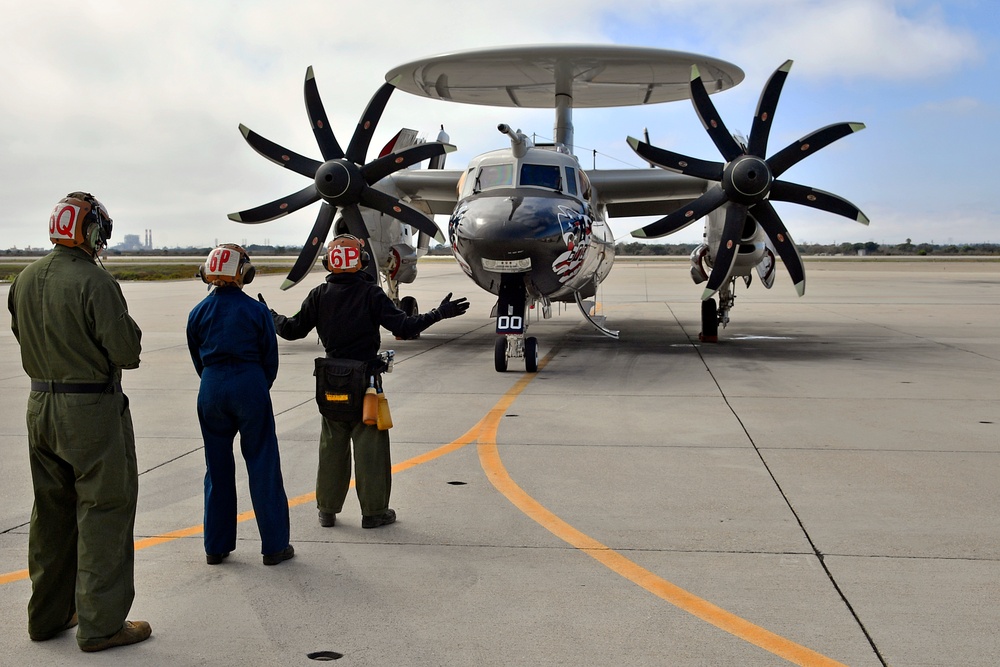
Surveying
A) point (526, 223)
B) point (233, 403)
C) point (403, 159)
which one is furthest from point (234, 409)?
point (403, 159)

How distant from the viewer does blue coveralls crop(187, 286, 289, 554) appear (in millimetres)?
5703

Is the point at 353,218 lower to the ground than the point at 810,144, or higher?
lower

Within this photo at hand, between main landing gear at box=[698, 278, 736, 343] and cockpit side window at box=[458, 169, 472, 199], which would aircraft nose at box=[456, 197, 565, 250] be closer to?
cockpit side window at box=[458, 169, 472, 199]

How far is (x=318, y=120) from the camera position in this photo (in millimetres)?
18141

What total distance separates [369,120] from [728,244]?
23.4ft

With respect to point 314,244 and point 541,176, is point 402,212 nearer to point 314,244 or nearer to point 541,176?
point 314,244

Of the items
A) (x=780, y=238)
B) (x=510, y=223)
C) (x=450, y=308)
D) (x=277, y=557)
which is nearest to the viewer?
(x=277, y=557)

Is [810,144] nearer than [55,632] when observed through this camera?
No

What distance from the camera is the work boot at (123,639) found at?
4480mm

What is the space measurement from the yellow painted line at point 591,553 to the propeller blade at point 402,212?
27.3 feet

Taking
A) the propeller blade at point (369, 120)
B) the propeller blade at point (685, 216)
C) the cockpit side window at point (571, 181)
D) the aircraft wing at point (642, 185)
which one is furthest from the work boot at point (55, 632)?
the aircraft wing at point (642, 185)

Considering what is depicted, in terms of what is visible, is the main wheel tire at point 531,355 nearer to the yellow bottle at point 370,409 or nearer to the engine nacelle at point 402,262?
the engine nacelle at point 402,262

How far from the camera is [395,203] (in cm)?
1766

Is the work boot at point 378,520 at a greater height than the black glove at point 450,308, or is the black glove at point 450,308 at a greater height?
the black glove at point 450,308
